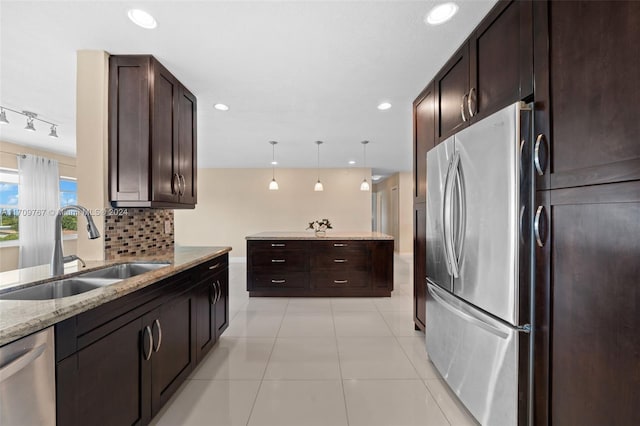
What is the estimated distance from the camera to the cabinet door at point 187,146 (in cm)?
254

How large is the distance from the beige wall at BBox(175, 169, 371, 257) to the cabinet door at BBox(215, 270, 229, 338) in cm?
491

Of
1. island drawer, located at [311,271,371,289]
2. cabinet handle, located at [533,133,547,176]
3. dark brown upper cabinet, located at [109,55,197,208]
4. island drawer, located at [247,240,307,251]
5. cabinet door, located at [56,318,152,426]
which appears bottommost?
island drawer, located at [311,271,371,289]

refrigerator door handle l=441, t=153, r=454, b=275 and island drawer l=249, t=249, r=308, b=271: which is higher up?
refrigerator door handle l=441, t=153, r=454, b=275

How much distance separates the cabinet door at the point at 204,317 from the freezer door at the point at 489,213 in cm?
187

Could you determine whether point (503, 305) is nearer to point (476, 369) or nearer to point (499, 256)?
point (499, 256)

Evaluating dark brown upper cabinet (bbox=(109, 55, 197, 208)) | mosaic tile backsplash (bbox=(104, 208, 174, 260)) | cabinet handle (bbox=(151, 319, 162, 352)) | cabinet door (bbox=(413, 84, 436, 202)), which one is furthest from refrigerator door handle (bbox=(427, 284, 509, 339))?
mosaic tile backsplash (bbox=(104, 208, 174, 260))

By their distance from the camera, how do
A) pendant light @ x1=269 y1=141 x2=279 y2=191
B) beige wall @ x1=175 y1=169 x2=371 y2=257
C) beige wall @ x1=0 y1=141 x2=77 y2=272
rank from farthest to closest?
1. beige wall @ x1=175 y1=169 x2=371 y2=257
2. pendant light @ x1=269 y1=141 x2=279 y2=191
3. beige wall @ x1=0 y1=141 x2=77 y2=272

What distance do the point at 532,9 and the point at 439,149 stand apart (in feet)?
2.86

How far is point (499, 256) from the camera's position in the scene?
4.41 feet

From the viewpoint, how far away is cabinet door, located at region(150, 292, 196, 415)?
5.01ft

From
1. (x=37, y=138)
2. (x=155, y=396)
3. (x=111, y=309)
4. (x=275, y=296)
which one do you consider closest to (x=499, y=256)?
(x=111, y=309)

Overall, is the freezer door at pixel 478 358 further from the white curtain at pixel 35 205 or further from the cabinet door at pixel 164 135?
the white curtain at pixel 35 205

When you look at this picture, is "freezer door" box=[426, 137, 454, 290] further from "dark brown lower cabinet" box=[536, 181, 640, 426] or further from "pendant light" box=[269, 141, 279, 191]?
"pendant light" box=[269, 141, 279, 191]

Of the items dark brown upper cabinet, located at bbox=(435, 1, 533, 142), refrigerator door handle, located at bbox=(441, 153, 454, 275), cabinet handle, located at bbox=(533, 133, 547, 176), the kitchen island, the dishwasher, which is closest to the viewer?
the dishwasher
